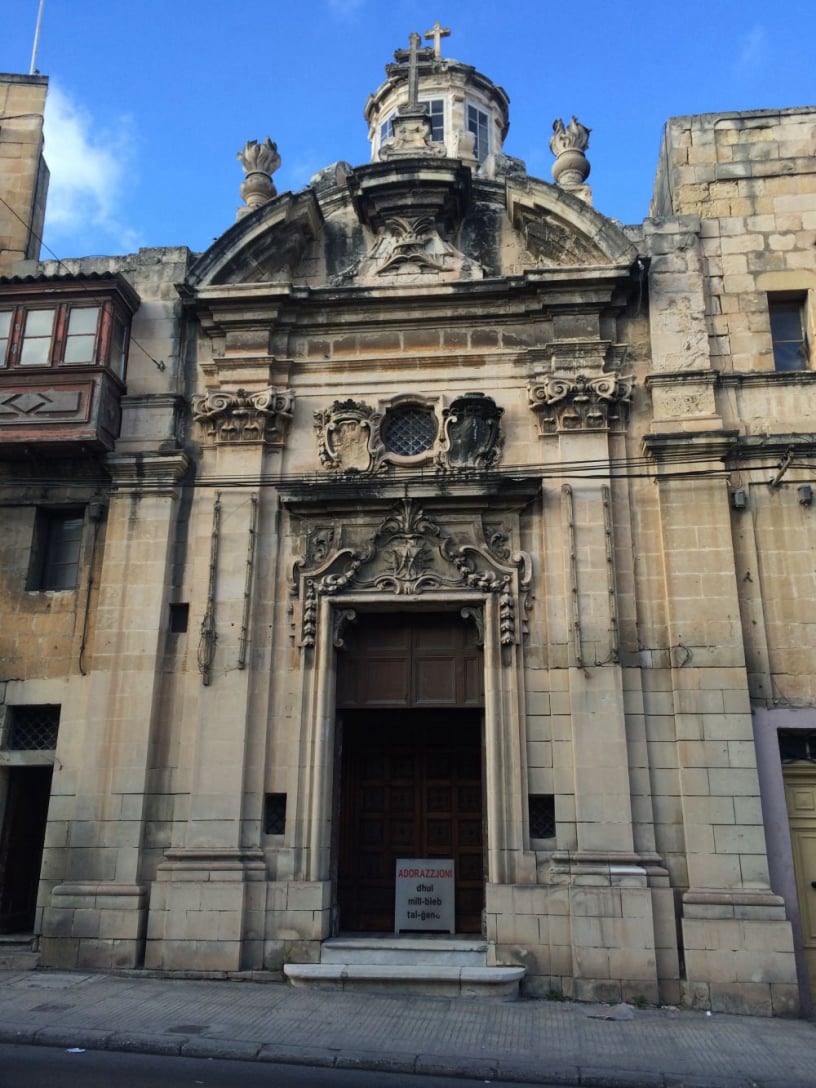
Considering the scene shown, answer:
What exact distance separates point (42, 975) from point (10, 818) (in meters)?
2.47

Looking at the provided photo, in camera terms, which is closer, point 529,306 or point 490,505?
point 490,505

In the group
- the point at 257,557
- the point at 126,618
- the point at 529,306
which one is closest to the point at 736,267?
the point at 529,306

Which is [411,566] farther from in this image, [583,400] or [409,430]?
[583,400]

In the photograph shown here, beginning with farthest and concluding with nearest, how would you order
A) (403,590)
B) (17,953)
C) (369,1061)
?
(403,590) < (17,953) < (369,1061)

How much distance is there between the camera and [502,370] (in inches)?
541

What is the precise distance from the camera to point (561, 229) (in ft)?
46.2

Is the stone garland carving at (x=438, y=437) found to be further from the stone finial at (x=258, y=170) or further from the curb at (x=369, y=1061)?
the curb at (x=369, y=1061)

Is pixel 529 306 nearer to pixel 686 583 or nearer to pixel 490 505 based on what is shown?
pixel 490 505

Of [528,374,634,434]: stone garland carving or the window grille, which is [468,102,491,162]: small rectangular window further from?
[528,374,634,434]: stone garland carving

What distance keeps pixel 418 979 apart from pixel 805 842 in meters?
5.21

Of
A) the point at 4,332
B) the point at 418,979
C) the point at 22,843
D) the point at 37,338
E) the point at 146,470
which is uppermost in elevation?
the point at 4,332

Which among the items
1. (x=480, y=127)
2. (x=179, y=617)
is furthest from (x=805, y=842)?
(x=480, y=127)

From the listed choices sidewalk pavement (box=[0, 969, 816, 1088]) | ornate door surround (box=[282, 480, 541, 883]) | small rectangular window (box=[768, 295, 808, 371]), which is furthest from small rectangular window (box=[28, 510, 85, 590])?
small rectangular window (box=[768, 295, 808, 371])

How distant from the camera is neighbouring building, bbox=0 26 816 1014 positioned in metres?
11.5
